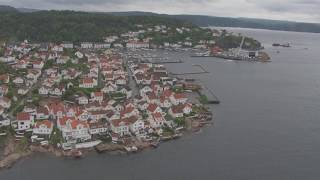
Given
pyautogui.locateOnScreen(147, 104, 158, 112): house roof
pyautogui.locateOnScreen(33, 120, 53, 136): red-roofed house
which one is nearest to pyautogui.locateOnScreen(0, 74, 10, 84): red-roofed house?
pyautogui.locateOnScreen(33, 120, 53, 136): red-roofed house

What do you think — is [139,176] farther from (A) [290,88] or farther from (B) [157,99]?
(A) [290,88]

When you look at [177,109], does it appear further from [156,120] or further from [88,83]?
[88,83]

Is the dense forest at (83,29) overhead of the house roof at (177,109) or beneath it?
overhead

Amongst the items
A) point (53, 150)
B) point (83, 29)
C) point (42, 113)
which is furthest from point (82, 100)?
point (83, 29)

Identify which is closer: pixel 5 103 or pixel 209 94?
pixel 5 103

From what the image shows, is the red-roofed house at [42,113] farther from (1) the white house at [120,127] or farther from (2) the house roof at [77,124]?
(1) the white house at [120,127]

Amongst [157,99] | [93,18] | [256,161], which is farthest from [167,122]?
[93,18]

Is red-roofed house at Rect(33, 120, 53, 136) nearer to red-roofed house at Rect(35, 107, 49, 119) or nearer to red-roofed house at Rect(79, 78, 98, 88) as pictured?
red-roofed house at Rect(35, 107, 49, 119)

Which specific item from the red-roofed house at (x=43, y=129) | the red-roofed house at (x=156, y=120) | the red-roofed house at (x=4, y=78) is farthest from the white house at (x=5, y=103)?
the red-roofed house at (x=156, y=120)
